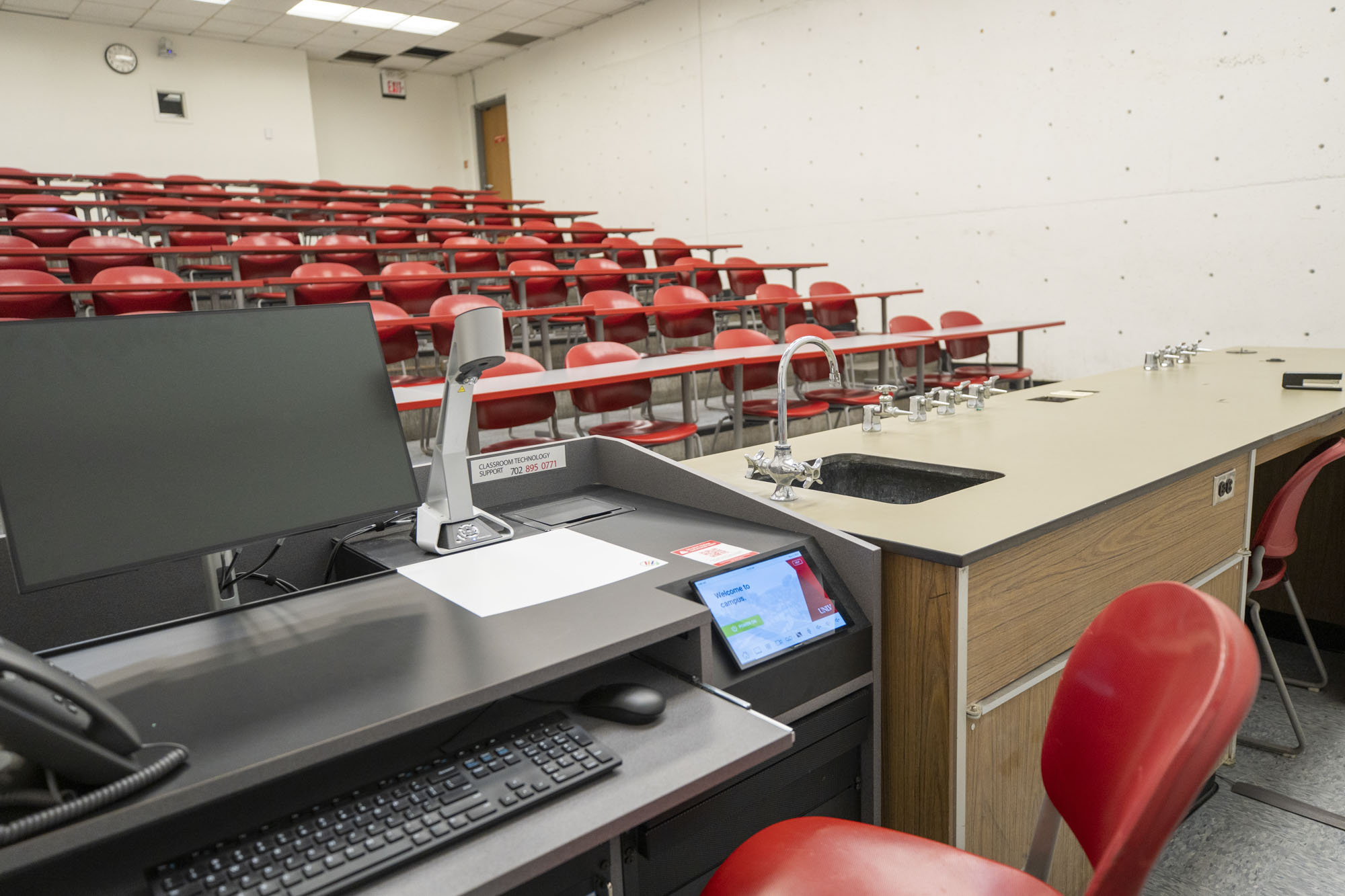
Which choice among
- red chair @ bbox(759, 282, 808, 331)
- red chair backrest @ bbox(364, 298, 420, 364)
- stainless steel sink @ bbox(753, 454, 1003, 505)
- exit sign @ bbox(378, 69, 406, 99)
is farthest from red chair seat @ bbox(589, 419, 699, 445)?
exit sign @ bbox(378, 69, 406, 99)

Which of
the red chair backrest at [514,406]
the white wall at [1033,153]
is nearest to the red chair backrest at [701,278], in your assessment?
the white wall at [1033,153]

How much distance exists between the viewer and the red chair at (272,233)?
5809 mm

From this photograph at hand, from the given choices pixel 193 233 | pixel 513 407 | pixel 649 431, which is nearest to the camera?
pixel 513 407

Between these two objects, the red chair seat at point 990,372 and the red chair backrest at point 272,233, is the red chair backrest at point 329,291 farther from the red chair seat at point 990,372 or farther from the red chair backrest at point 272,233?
the red chair seat at point 990,372

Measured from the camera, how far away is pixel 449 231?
253 inches

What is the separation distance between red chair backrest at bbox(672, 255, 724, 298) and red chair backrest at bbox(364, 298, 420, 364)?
248 cm

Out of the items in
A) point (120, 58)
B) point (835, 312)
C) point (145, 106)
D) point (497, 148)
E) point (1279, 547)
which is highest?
point (120, 58)

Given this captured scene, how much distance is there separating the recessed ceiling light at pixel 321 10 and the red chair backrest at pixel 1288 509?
347 inches

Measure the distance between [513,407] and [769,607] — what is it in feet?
7.21

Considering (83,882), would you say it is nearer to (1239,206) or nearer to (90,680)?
(90,680)

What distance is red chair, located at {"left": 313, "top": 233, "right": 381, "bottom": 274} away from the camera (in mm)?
5012

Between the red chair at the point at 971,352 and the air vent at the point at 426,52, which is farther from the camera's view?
the air vent at the point at 426,52

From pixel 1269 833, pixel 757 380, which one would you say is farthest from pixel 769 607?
pixel 757 380

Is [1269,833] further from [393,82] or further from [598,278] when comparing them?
[393,82]
